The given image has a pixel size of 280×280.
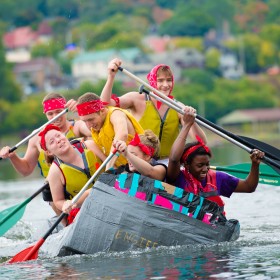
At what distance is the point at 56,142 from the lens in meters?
14.7

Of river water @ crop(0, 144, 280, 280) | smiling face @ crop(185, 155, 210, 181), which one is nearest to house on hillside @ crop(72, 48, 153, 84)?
river water @ crop(0, 144, 280, 280)

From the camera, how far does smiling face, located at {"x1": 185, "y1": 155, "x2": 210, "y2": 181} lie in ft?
46.8

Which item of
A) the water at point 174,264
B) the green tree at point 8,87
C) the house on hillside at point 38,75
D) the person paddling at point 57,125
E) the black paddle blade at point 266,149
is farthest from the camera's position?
the house on hillside at point 38,75

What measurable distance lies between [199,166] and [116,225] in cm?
109

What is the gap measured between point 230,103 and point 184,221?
85.6 metres

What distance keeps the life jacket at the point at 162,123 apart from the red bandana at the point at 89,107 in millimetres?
1253

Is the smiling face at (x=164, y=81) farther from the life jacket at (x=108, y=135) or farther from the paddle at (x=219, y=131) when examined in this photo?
the life jacket at (x=108, y=135)

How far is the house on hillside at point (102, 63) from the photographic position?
116562 millimetres

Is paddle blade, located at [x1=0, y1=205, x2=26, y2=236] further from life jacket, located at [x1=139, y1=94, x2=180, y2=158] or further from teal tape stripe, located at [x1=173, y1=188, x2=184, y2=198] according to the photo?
teal tape stripe, located at [x1=173, y1=188, x2=184, y2=198]

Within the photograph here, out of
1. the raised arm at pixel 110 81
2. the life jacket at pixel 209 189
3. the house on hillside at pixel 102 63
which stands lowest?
the life jacket at pixel 209 189

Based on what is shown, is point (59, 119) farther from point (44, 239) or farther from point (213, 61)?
point (213, 61)

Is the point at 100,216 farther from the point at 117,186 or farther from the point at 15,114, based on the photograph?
the point at 15,114

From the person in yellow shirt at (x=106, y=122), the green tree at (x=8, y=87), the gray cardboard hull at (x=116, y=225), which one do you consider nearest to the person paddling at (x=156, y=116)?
the person in yellow shirt at (x=106, y=122)

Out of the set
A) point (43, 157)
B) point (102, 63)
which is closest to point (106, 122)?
point (43, 157)
